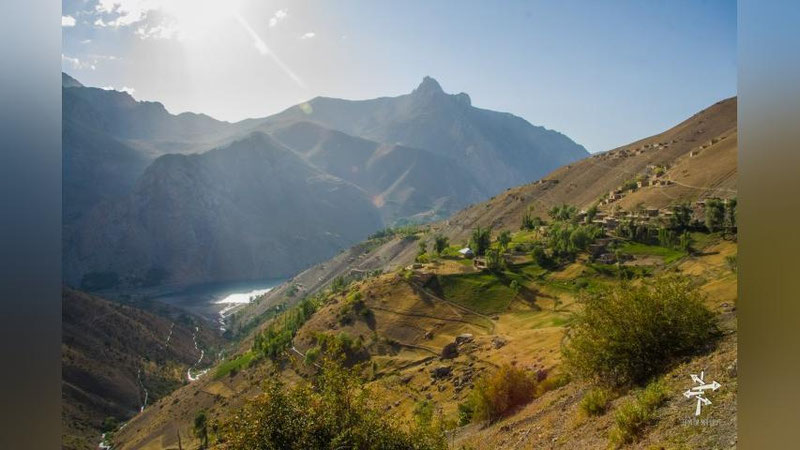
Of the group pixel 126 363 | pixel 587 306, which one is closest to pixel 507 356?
pixel 587 306

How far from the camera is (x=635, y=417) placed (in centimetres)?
621

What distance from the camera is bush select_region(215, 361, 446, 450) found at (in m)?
4.70

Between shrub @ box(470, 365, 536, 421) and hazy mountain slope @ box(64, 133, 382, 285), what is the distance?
125 meters

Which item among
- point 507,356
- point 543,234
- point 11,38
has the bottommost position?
point 507,356

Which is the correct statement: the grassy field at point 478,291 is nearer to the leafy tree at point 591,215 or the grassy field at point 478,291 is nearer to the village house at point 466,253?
the village house at point 466,253

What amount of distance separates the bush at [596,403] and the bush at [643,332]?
56 centimetres

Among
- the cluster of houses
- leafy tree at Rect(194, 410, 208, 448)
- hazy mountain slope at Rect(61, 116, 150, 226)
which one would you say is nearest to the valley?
leafy tree at Rect(194, 410, 208, 448)

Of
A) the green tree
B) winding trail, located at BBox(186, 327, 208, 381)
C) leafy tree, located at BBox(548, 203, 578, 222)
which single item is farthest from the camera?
winding trail, located at BBox(186, 327, 208, 381)

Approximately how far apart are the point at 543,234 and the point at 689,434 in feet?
129

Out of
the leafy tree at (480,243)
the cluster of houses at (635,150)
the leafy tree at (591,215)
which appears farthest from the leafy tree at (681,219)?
the cluster of houses at (635,150)

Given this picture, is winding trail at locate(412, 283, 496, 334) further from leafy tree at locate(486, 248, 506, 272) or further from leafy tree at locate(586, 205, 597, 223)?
leafy tree at locate(586, 205, 597, 223)

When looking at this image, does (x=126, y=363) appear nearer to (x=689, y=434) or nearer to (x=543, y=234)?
(x=543, y=234)

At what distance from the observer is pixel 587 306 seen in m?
9.59

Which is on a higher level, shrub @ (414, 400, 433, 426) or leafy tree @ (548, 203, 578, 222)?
leafy tree @ (548, 203, 578, 222)
